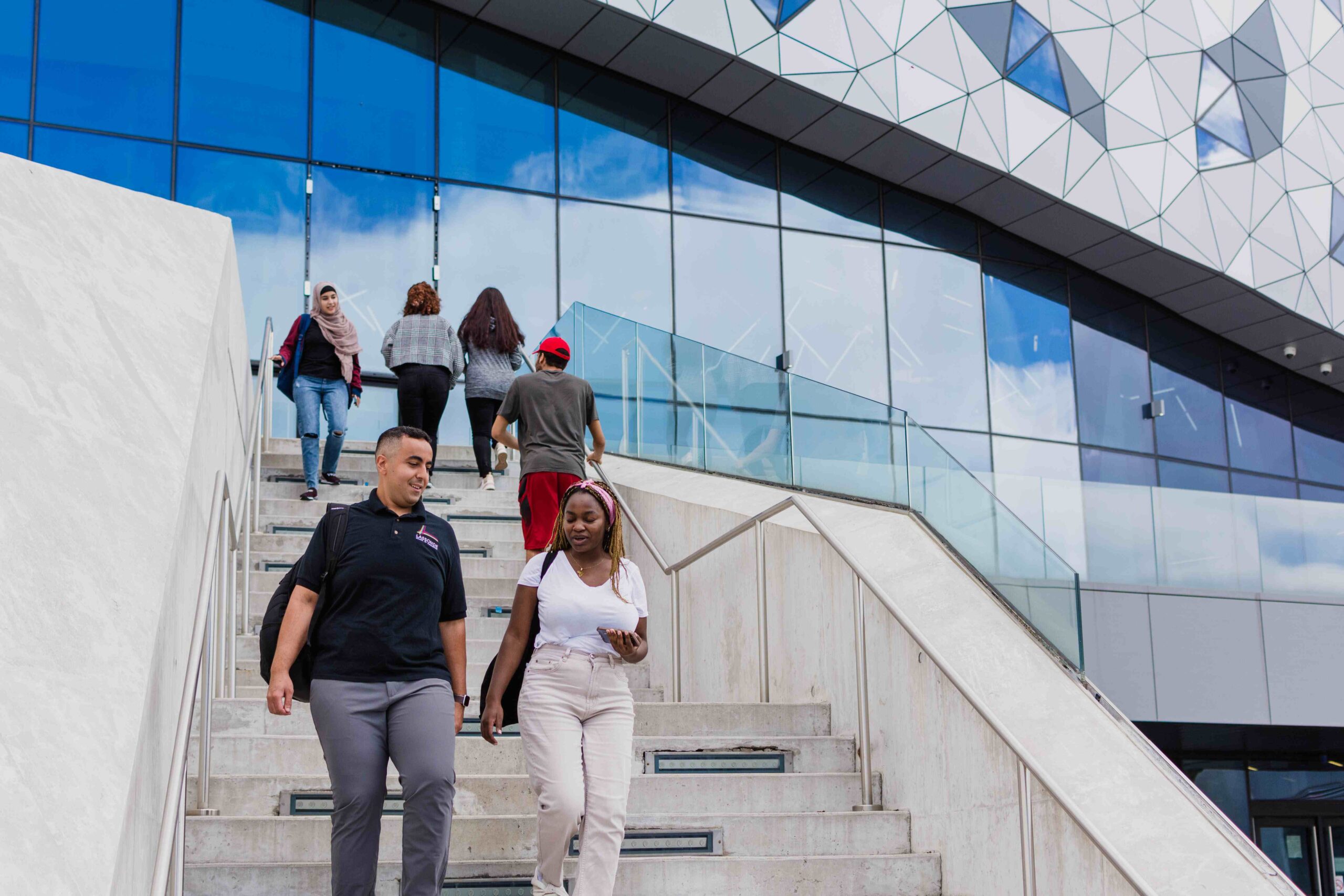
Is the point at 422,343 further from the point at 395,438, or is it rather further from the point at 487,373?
the point at 395,438

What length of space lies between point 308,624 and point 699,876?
6.18 ft

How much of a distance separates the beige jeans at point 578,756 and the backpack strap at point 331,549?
0.81m

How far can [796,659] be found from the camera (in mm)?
6945

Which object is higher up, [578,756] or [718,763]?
[578,756]

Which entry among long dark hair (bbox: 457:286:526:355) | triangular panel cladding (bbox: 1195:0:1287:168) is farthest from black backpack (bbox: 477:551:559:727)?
triangular panel cladding (bbox: 1195:0:1287:168)

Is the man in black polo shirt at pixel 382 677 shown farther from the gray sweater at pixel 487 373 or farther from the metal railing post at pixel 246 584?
the gray sweater at pixel 487 373

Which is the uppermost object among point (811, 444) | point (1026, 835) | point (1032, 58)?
point (1032, 58)

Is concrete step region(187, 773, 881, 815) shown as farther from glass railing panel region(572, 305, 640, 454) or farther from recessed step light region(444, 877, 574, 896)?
glass railing panel region(572, 305, 640, 454)

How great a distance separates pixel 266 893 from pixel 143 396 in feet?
5.57

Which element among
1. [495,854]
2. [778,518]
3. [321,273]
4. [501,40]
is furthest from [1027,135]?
[495,854]

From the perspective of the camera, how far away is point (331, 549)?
4.04 meters

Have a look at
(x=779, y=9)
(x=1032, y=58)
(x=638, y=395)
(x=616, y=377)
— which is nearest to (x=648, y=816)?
(x=638, y=395)

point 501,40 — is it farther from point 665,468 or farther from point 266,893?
point 266,893

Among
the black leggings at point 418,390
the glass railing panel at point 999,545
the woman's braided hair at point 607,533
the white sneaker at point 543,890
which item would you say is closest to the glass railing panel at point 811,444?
the glass railing panel at point 999,545
